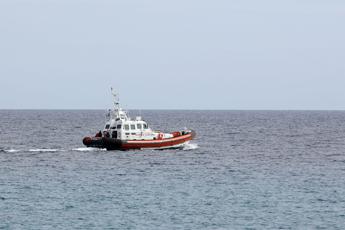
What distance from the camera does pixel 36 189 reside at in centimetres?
4928

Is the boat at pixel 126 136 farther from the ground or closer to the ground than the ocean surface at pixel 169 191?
farther from the ground

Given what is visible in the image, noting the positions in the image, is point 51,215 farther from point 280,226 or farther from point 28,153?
point 28,153

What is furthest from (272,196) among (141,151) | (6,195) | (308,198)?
(141,151)

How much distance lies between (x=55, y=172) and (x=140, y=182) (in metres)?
9.81

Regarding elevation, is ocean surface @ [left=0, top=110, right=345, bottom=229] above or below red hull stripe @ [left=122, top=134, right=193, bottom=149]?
below

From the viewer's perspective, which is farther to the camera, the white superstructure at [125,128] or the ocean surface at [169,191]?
the white superstructure at [125,128]

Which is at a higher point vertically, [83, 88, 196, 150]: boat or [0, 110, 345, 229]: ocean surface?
[83, 88, 196, 150]: boat

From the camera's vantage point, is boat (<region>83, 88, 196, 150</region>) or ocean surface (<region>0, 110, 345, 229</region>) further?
boat (<region>83, 88, 196, 150</region>)

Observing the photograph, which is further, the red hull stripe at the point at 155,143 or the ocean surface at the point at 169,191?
the red hull stripe at the point at 155,143

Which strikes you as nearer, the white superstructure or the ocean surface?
the ocean surface

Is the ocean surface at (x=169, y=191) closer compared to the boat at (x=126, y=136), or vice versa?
the ocean surface at (x=169, y=191)

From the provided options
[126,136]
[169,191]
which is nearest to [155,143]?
[126,136]

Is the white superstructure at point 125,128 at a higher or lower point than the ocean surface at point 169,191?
higher

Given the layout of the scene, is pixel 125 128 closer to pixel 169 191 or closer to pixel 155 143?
pixel 155 143
